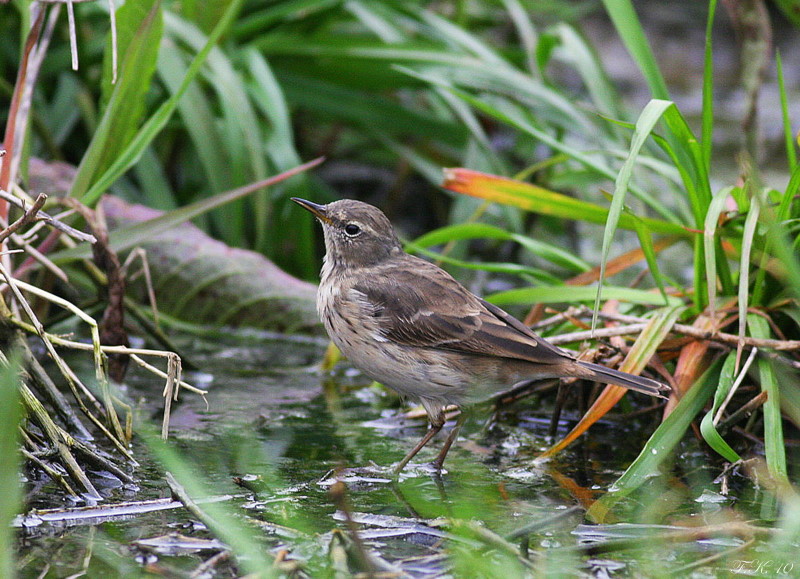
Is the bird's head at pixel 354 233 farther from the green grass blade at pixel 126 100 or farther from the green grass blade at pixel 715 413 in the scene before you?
the green grass blade at pixel 715 413

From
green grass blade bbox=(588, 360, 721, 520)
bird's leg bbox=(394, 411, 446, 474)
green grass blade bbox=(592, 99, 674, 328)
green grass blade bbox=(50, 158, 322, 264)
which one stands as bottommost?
bird's leg bbox=(394, 411, 446, 474)

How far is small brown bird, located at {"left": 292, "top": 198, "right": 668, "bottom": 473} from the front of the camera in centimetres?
416

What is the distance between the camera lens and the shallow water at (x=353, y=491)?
119 inches

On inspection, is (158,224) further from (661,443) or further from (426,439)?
(661,443)

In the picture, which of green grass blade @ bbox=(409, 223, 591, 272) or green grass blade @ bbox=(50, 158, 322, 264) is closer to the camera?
green grass blade @ bbox=(50, 158, 322, 264)

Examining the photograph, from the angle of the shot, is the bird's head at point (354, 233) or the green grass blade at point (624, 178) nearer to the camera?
the green grass blade at point (624, 178)

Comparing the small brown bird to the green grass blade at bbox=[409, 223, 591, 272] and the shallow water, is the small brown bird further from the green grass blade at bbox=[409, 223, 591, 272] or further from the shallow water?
the green grass blade at bbox=[409, 223, 591, 272]

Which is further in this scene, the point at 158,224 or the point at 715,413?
the point at 158,224

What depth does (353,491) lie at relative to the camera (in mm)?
3793

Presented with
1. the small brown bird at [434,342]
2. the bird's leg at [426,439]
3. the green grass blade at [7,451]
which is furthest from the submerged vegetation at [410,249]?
the small brown bird at [434,342]

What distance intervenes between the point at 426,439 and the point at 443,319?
1.72 feet

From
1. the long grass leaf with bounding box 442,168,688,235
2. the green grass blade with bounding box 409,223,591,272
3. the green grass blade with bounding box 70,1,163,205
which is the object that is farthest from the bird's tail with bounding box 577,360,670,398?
the green grass blade with bounding box 70,1,163,205

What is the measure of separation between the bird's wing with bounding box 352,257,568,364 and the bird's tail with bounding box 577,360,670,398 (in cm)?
19

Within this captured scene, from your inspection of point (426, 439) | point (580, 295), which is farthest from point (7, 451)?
point (580, 295)
